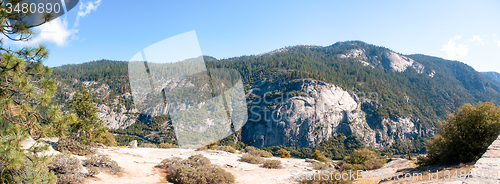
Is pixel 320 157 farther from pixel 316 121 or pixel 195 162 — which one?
pixel 316 121

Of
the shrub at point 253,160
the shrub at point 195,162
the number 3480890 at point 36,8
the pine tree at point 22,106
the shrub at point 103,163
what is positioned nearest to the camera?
the pine tree at point 22,106

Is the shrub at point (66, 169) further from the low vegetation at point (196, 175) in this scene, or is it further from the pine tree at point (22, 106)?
the low vegetation at point (196, 175)

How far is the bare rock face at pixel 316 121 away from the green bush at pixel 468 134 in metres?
109

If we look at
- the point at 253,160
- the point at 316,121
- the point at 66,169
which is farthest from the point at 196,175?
the point at 316,121

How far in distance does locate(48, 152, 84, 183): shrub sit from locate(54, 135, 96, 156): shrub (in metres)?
3.36

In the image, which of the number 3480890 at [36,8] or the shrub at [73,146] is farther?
the shrub at [73,146]

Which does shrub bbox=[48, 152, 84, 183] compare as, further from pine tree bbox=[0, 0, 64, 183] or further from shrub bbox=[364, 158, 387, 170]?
shrub bbox=[364, 158, 387, 170]

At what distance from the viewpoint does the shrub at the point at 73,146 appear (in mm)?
11134

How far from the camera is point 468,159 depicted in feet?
34.2

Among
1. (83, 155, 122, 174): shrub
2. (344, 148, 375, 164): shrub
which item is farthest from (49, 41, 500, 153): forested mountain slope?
(83, 155, 122, 174): shrub

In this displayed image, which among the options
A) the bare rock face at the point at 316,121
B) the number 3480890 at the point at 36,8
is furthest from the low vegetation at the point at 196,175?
the bare rock face at the point at 316,121

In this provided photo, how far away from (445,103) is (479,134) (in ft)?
710

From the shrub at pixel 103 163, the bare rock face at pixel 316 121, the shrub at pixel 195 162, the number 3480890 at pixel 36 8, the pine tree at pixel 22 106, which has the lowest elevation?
the bare rock face at pixel 316 121

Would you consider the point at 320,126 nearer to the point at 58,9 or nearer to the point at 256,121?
the point at 256,121
